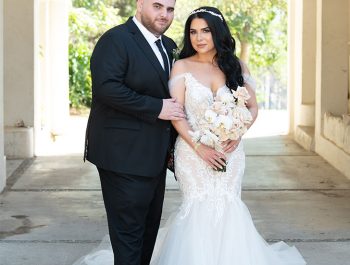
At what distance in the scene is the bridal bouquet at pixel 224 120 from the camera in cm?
488

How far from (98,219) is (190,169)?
3.05 m

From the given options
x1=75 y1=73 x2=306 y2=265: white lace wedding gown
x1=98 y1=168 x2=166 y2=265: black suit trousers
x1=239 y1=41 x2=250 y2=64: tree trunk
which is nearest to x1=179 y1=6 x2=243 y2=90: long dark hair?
x1=75 y1=73 x2=306 y2=265: white lace wedding gown

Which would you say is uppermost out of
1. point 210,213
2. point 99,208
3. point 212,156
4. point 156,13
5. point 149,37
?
point 156,13

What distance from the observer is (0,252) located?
6641 millimetres

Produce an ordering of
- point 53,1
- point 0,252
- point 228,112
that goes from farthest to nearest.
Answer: point 53,1
point 0,252
point 228,112

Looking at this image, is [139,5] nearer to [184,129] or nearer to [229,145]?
[184,129]

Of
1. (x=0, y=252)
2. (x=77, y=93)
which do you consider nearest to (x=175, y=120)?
(x=0, y=252)

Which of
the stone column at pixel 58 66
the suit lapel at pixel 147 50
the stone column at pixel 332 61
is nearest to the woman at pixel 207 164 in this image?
the suit lapel at pixel 147 50

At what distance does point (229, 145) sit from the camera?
16.6 feet

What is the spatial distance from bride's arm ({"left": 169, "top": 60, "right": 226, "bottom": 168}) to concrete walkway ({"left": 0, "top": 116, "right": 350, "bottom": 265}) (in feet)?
5.65

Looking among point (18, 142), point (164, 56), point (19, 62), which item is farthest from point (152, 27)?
point (19, 62)

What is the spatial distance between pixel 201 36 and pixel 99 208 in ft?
13.1

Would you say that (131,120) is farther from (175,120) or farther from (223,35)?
(223,35)

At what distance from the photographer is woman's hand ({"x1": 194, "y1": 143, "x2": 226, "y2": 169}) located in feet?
16.5
